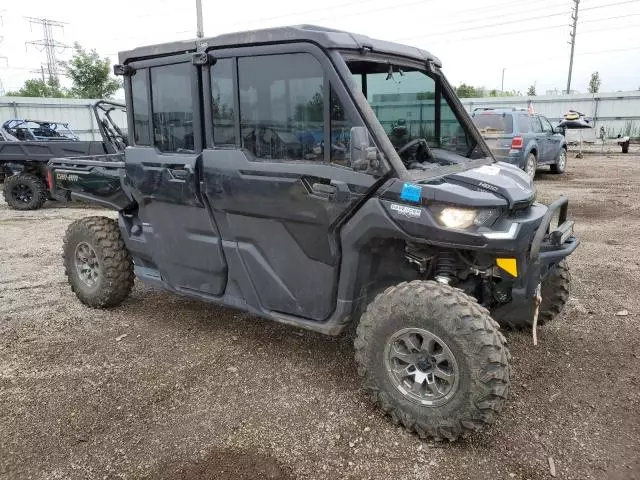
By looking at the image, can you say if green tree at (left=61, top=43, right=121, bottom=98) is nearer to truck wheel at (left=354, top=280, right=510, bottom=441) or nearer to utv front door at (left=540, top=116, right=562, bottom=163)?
utv front door at (left=540, top=116, right=562, bottom=163)

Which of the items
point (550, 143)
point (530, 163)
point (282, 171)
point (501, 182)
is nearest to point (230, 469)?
point (282, 171)

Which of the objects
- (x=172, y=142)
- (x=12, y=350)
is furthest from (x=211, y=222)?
(x=12, y=350)

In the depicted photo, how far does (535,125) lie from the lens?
14195 mm

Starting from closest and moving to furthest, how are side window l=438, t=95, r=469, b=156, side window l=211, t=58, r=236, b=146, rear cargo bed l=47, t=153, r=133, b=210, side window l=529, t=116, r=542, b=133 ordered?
side window l=211, t=58, r=236, b=146
side window l=438, t=95, r=469, b=156
rear cargo bed l=47, t=153, r=133, b=210
side window l=529, t=116, r=542, b=133

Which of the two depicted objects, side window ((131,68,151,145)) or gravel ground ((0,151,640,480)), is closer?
gravel ground ((0,151,640,480))

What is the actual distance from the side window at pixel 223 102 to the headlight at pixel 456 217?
61.4 inches

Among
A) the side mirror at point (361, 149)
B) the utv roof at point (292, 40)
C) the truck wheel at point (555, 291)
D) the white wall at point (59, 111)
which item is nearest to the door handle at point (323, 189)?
the side mirror at point (361, 149)

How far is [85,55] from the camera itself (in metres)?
26.9

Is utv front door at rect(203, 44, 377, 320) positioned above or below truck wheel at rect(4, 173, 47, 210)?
above

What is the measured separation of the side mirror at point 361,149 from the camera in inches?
115

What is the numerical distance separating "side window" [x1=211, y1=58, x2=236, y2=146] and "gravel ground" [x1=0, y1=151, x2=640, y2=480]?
168 cm

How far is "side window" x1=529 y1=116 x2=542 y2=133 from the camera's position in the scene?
13.9 m

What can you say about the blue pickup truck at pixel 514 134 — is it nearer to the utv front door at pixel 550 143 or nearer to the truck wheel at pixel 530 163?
the truck wheel at pixel 530 163

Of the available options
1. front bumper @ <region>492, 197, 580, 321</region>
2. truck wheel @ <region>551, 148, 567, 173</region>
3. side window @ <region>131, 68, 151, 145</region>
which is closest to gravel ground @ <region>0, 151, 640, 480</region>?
front bumper @ <region>492, 197, 580, 321</region>
